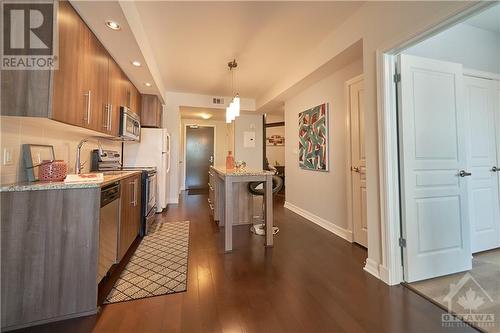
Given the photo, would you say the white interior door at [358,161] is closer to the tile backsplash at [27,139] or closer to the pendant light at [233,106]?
the pendant light at [233,106]

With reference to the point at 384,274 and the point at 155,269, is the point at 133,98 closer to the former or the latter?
the point at 155,269

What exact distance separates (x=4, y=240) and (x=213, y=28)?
2.63 m

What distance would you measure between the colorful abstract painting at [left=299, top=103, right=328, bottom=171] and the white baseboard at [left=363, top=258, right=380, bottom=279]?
1.56m

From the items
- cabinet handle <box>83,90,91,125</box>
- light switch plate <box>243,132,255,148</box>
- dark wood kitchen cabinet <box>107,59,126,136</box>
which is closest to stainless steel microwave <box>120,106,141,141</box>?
dark wood kitchen cabinet <box>107,59,126,136</box>

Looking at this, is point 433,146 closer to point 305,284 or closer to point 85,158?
point 305,284

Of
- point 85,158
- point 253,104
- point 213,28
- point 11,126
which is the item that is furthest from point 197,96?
point 11,126

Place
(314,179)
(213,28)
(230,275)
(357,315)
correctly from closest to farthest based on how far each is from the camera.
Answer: (357,315) < (230,275) < (213,28) < (314,179)

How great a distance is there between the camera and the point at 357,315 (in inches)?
56.9

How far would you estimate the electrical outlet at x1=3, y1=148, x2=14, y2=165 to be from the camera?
1.47 meters

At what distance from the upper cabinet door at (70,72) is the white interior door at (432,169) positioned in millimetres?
2717

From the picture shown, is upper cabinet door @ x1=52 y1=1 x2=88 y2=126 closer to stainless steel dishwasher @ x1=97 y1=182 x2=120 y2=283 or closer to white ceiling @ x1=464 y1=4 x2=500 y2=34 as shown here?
stainless steel dishwasher @ x1=97 y1=182 x2=120 y2=283

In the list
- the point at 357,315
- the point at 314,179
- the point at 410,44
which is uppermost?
the point at 410,44

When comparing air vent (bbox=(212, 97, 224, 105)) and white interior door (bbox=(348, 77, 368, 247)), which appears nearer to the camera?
white interior door (bbox=(348, 77, 368, 247))

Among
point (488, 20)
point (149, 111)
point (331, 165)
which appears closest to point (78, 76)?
point (149, 111)
